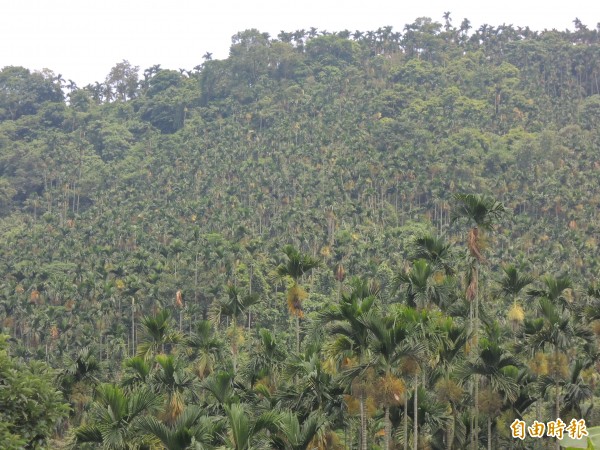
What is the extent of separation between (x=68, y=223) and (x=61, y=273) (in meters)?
29.0

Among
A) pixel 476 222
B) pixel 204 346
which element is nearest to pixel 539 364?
pixel 476 222

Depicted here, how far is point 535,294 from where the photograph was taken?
37938mm

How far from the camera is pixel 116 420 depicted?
22406 millimetres

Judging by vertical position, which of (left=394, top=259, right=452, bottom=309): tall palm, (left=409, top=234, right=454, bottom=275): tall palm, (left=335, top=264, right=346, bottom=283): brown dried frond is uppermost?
(left=409, top=234, right=454, bottom=275): tall palm

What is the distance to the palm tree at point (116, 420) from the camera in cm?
2227

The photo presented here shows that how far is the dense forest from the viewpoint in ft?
89.7

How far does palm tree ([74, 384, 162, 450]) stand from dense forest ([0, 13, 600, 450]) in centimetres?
6

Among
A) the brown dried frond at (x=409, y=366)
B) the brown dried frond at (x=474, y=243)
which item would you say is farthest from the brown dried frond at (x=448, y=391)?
the brown dried frond at (x=474, y=243)

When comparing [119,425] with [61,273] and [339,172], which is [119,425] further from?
[339,172]

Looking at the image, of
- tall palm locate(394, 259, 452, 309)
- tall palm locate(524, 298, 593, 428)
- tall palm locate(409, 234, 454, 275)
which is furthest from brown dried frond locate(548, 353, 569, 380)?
tall palm locate(394, 259, 452, 309)

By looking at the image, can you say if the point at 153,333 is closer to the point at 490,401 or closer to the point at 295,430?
the point at 490,401

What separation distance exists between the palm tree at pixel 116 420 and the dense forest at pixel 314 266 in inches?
2.5

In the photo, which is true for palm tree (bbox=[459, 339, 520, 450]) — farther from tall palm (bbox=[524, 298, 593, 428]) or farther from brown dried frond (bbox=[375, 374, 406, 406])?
brown dried frond (bbox=[375, 374, 406, 406])

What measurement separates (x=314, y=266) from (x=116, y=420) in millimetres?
18676
